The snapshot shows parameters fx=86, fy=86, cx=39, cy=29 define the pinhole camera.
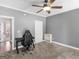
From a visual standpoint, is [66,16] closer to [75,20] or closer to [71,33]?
[75,20]

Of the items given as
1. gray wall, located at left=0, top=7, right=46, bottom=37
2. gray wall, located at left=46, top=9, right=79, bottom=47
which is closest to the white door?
gray wall, located at left=0, top=7, right=46, bottom=37

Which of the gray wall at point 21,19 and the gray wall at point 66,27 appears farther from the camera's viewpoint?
the gray wall at point 66,27

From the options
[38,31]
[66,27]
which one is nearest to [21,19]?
[38,31]

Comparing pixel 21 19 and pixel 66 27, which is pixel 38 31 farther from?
pixel 66 27

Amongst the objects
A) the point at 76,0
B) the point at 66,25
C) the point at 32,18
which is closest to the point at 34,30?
the point at 32,18

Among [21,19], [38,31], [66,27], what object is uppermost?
[21,19]

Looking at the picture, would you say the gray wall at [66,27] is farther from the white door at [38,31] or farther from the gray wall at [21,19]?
the gray wall at [21,19]

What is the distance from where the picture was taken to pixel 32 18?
6855mm

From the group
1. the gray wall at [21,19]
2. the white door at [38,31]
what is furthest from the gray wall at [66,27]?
the gray wall at [21,19]

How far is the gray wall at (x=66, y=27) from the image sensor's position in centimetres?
542

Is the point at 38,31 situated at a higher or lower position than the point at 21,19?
lower

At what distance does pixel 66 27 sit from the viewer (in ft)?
20.0

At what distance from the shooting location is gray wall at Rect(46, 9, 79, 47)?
5.42 meters

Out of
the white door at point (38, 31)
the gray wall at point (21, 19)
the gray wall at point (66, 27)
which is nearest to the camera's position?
the gray wall at point (21, 19)
